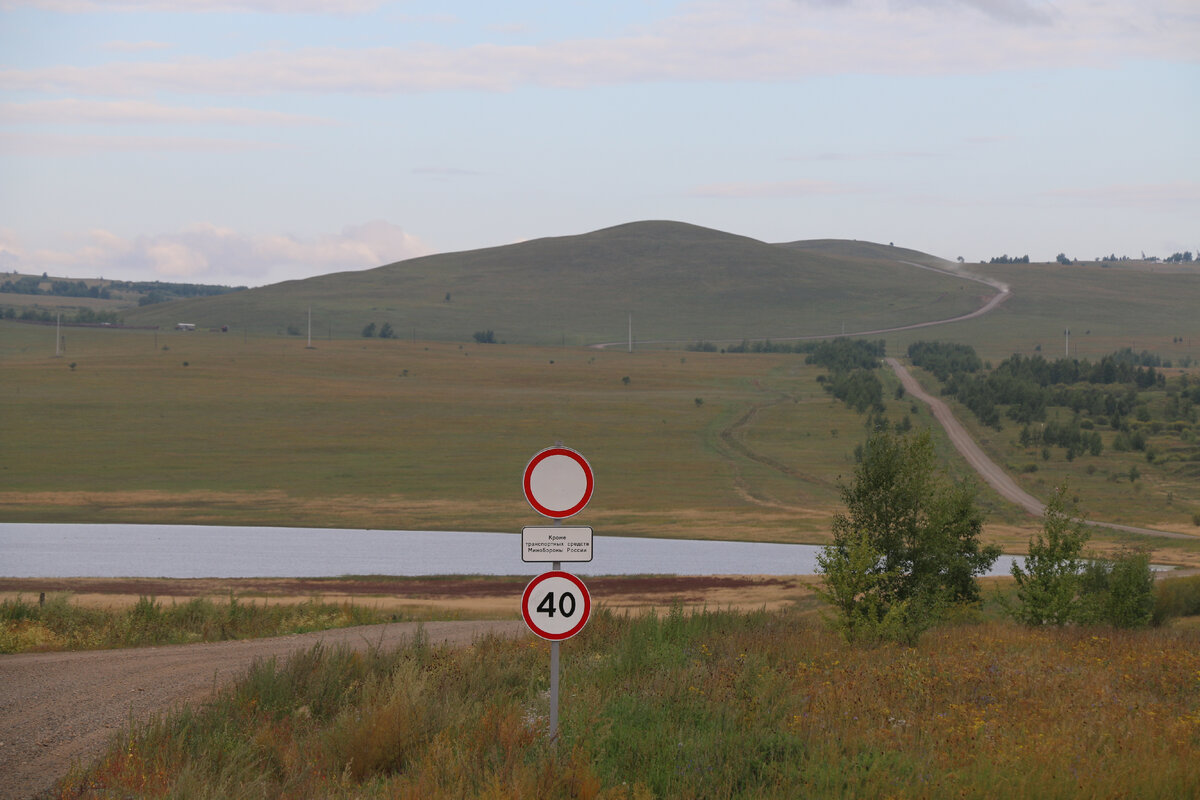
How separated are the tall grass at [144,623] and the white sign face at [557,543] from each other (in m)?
14.4

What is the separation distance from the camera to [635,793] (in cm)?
877

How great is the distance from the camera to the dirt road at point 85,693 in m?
12.0

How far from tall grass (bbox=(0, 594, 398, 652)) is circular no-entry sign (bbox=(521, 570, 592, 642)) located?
14.4 meters

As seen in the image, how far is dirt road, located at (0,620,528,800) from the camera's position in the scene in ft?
39.3

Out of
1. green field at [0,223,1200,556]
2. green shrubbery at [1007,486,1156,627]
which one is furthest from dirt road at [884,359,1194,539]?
green shrubbery at [1007,486,1156,627]

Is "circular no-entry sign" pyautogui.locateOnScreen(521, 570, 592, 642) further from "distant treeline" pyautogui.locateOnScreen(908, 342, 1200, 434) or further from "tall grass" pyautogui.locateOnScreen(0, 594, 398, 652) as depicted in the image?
"distant treeline" pyautogui.locateOnScreen(908, 342, 1200, 434)

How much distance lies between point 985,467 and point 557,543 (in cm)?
8661

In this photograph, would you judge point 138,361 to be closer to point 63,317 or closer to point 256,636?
point 63,317

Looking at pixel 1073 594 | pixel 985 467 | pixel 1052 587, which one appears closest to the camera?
pixel 1052 587

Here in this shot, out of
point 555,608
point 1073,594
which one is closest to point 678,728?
point 555,608

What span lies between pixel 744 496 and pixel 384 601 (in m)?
42.4

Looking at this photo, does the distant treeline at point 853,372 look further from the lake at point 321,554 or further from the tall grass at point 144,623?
the tall grass at point 144,623

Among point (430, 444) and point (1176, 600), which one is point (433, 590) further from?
point (430, 444)

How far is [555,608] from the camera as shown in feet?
33.0
